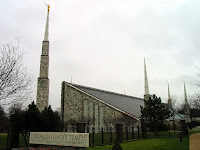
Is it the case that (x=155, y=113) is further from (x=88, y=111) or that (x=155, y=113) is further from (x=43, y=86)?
(x=43, y=86)

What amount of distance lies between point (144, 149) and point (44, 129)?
8.18 m

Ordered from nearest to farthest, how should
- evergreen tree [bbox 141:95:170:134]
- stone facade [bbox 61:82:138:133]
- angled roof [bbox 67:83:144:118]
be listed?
1. evergreen tree [bbox 141:95:170:134]
2. stone facade [bbox 61:82:138:133]
3. angled roof [bbox 67:83:144:118]

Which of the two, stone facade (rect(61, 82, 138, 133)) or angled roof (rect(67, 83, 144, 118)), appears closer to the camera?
stone facade (rect(61, 82, 138, 133))

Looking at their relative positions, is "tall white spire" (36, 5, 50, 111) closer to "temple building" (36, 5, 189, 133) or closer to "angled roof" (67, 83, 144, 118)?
"temple building" (36, 5, 189, 133)

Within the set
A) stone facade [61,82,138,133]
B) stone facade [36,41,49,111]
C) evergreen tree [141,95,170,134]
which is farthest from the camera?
stone facade [36,41,49,111]

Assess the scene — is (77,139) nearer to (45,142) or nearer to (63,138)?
(63,138)

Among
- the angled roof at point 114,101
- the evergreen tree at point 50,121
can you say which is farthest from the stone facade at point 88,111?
the evergreen tree at point 50,121

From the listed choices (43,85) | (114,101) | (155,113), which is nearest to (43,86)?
(43,85)

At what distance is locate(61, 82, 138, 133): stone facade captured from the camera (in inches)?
1342

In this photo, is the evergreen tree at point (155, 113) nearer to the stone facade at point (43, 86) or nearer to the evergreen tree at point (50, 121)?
the evergreen tree at point (50, 121)

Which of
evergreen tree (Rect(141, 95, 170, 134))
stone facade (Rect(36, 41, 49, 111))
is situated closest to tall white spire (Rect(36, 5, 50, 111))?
stone facade (Rect(36, 41, 49, 111))

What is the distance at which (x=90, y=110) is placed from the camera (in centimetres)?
3788

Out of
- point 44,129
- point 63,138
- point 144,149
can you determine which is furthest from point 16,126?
point 144,149

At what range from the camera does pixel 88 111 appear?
1499 inches
